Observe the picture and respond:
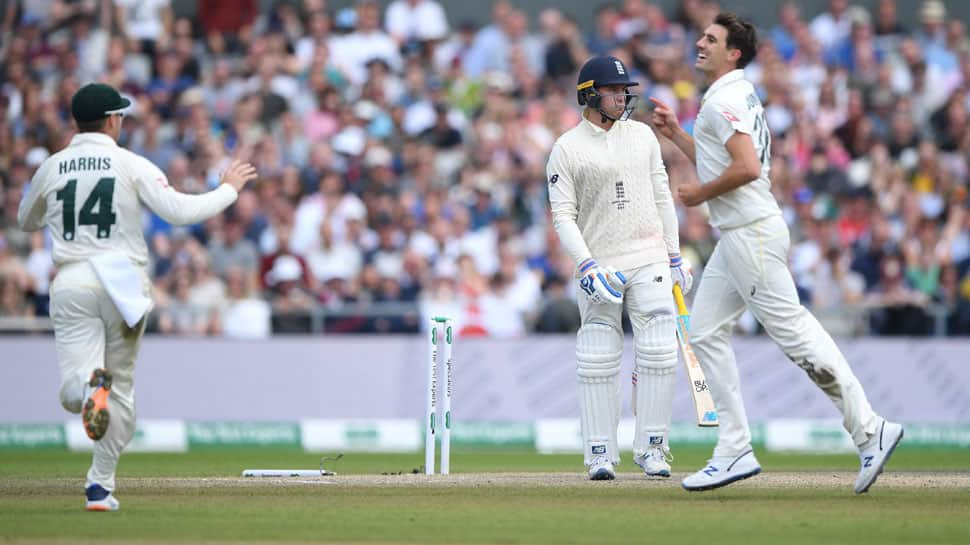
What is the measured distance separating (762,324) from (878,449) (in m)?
0.90

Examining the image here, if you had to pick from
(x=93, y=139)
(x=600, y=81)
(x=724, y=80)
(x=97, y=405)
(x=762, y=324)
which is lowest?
(x=97, y=405)

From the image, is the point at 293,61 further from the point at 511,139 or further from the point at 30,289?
the point at 30,289

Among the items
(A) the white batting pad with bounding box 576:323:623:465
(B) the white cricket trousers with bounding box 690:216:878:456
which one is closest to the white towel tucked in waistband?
(A) the white batting pad with bounding box 576:323:623:465

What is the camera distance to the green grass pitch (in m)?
7.18

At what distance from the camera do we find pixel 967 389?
1681cm

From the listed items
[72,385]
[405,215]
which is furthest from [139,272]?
[405,215]

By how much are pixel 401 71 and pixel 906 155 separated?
6.33m

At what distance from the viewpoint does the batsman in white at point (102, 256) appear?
8.30m

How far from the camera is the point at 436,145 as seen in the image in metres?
19.6

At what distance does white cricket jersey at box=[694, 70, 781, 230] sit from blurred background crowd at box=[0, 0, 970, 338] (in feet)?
26.2

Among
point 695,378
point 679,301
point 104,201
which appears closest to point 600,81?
point 679,301

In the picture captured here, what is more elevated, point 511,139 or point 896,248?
point 511,139

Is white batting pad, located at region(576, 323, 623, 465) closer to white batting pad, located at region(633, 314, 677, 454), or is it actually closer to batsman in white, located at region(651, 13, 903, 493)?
white batting pad, located at region(633, 314, 677, 454)

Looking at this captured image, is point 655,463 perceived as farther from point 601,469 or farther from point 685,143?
point 685,143
